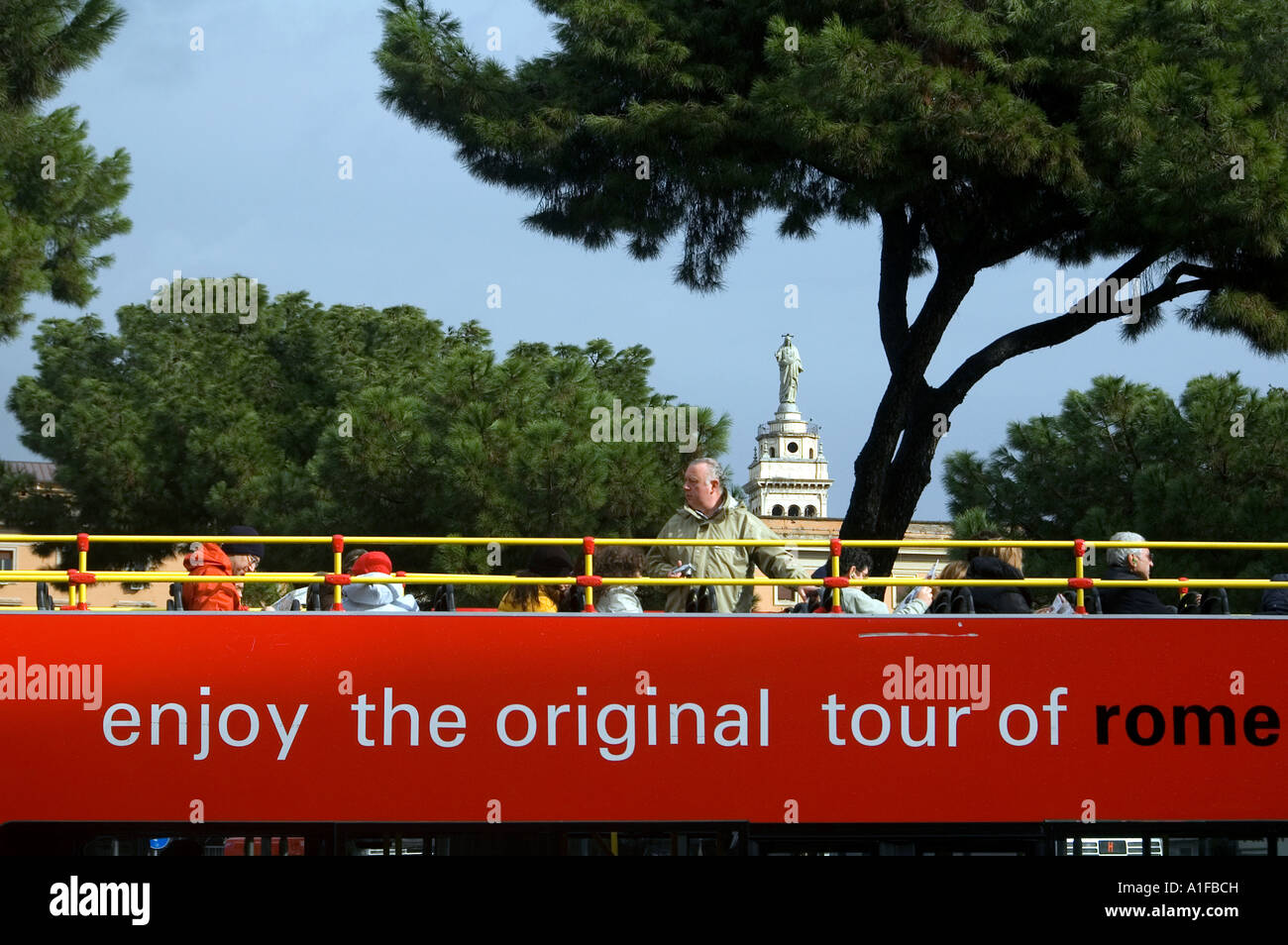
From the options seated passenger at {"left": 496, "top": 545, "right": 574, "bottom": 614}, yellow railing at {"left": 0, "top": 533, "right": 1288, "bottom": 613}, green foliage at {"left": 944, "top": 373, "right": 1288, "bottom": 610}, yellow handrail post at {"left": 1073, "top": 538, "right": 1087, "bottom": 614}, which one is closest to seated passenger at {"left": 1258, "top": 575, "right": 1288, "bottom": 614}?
yellow railing at {"left": 0, "top": 533, "right": 1288, "bottom": 613}

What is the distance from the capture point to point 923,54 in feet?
45.9

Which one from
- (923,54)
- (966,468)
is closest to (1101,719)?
(923,54)

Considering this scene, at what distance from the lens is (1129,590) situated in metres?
7.85

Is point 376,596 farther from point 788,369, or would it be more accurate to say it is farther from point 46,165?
point 788,369

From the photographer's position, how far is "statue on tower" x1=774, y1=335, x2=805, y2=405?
137125 mm

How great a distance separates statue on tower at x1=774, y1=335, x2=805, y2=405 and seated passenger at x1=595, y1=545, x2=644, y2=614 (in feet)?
397

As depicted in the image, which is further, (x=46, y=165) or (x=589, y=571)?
(x=46, y=165)

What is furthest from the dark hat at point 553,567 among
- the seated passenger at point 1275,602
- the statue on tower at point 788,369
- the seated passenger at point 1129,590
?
the statue on tower at point 788,369

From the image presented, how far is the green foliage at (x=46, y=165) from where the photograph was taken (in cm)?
1577

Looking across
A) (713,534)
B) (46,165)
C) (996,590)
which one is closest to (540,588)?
(713,534)

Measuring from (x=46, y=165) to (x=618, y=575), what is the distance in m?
11.7

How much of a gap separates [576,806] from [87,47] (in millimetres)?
11970
